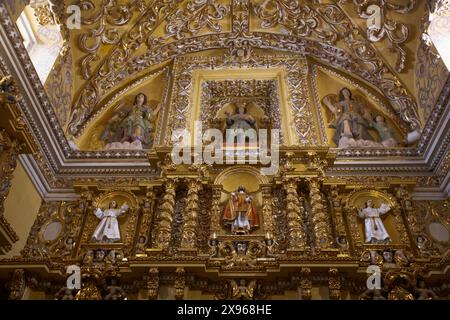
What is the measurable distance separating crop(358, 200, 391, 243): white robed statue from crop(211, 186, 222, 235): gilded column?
270 centimetres

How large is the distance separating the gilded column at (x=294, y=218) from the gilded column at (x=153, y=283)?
231cm

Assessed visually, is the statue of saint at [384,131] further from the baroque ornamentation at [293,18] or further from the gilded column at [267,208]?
the gilded column at [267,208]

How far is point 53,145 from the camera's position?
9578 millimetres

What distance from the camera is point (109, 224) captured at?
8781 millimetres

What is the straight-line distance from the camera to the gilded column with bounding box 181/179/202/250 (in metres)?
8.09

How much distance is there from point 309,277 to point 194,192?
2.74 m

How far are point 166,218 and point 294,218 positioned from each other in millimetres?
2354

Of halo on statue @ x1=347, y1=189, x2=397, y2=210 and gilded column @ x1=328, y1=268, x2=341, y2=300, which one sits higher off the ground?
halo on statue @ x1=347, y1=189, x2=397, y2=210

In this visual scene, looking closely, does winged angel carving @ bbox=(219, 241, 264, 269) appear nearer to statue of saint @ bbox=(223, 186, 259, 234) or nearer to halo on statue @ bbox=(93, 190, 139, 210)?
statue of saint @ bbox=(223, 186, 259, 234)

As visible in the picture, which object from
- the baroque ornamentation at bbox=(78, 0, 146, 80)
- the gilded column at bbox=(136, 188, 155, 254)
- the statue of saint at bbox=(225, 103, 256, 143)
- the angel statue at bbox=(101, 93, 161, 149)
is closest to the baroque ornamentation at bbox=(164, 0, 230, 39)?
the baroque ornamentation at bbox=(78, 0, 146, 80)

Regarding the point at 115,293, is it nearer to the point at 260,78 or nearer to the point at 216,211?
the point at 216,211

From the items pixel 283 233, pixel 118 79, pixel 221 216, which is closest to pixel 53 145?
pixel 118 79

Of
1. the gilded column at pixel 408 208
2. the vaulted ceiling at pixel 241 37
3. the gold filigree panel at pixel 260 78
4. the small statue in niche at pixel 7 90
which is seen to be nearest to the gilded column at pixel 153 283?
the small statue in niche at pixel 7 90
